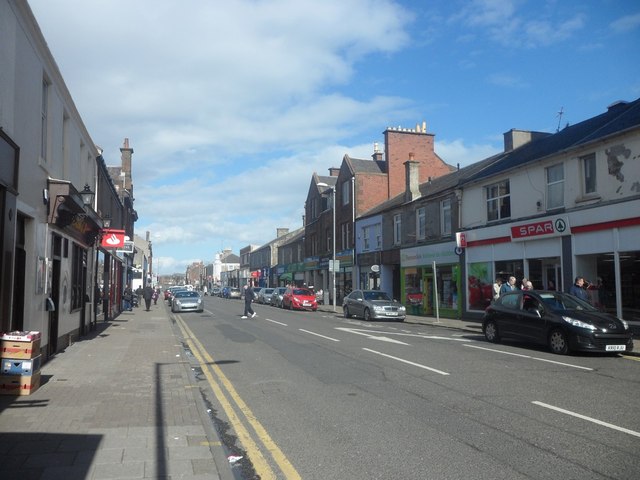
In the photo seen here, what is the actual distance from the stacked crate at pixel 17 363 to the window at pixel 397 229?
89.3ft

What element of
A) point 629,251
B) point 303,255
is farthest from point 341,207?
point 629,251

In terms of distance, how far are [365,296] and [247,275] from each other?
217 ft

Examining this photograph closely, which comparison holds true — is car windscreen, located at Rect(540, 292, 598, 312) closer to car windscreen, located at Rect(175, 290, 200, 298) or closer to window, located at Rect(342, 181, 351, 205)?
car windscreen, located at Rect(175, 290, 200, 298)

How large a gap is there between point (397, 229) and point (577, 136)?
46.9 ft

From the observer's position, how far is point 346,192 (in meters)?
43.1

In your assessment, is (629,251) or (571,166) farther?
(571,166)

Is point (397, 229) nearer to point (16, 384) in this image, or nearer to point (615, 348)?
point (615, 348)

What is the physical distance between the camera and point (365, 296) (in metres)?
27.3

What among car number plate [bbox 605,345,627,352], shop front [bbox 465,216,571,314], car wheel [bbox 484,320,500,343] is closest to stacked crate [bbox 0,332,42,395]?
car number plate [bbox 605,345,627,352]

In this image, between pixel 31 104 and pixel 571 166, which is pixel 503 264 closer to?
pixel 571 166

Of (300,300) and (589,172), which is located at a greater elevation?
(589,172)

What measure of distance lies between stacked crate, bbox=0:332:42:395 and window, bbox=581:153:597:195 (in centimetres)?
1751

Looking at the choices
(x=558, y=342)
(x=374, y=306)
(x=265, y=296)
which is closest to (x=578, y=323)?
(x=558, y=342)

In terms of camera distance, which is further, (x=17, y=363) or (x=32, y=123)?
(x=32, y=123)
